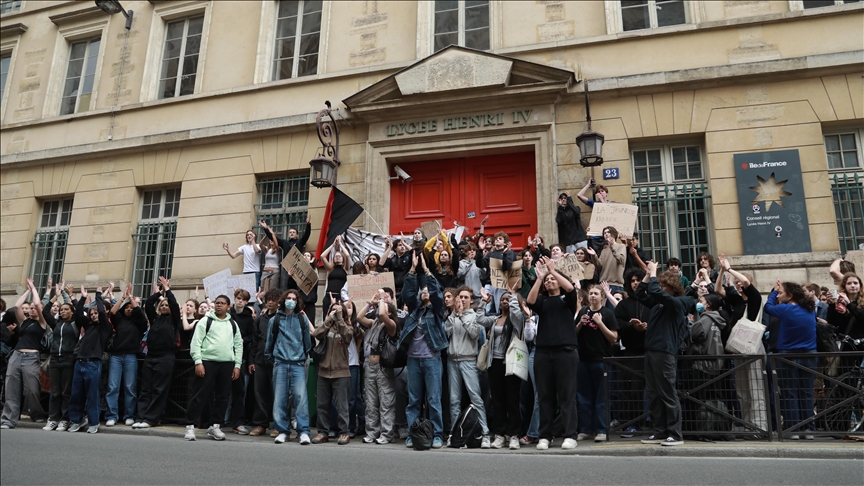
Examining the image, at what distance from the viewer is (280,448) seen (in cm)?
703

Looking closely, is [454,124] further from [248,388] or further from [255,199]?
[248,388]

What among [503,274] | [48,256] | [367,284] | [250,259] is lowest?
[367,284]

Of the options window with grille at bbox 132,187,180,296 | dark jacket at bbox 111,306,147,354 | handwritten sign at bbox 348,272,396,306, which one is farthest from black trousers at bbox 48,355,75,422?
handwritten sign at bbox 348,272,396,306

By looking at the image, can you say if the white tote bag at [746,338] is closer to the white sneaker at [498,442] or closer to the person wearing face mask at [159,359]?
Answer: the white sneaker at [498,442]

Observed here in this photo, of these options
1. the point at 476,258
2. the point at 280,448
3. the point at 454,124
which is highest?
the point at 454,124

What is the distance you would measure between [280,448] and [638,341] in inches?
169

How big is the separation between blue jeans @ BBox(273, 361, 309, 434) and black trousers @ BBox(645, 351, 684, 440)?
3987mm

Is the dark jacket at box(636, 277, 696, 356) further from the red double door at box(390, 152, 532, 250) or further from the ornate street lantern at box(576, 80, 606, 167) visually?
the red double door at box(390, 152, 532, 250)

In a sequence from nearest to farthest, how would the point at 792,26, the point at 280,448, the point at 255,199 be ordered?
the point at 280,448 → the point at 792,26 → the point at 255,199

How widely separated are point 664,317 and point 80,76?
15202 millimetres

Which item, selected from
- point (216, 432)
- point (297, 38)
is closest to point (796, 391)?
point (216, 432)

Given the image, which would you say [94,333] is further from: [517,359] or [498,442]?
[517,359]

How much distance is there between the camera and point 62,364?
9.09 m

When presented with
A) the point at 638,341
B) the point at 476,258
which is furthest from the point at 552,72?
the point at 638,341
